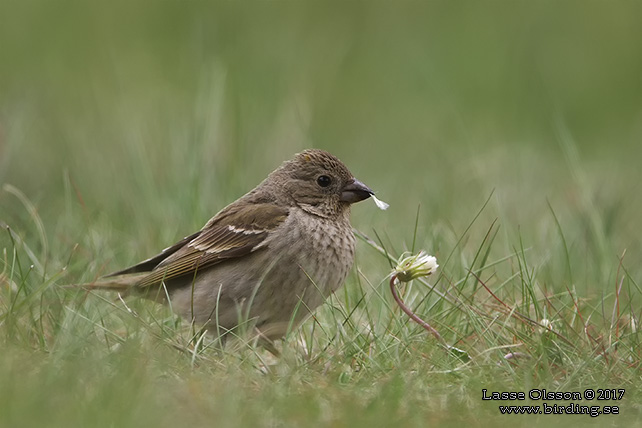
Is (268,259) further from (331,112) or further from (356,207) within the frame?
(331,112)

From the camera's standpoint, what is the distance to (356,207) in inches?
351

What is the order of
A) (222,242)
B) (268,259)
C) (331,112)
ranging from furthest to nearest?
(331,112)
(222,242)
(268,259)

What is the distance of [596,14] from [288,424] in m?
11.5

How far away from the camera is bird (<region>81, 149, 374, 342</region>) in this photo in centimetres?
564

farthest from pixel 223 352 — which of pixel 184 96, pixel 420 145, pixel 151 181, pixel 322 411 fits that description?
pixel 420 145

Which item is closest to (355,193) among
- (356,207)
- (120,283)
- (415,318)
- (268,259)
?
(268,259)

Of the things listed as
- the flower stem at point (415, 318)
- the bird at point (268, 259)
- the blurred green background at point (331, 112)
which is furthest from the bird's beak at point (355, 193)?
the flower stem at point (415, 318)

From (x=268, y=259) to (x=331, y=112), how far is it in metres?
7.16

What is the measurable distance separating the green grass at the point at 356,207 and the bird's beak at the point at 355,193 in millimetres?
377

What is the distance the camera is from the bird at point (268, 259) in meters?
5.64

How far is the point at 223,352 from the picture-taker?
4.92 meters

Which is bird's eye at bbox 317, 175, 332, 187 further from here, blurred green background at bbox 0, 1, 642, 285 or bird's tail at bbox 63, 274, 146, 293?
bird's tail at bbox 63, 274, 146, 293

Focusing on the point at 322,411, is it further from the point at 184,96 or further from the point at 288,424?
the point at 184,96

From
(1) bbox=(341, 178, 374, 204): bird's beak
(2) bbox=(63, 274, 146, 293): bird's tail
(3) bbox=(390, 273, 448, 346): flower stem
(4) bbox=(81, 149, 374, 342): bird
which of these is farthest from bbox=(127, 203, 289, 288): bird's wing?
(3) bbox=(390, 273, 448, 346): flower stem
